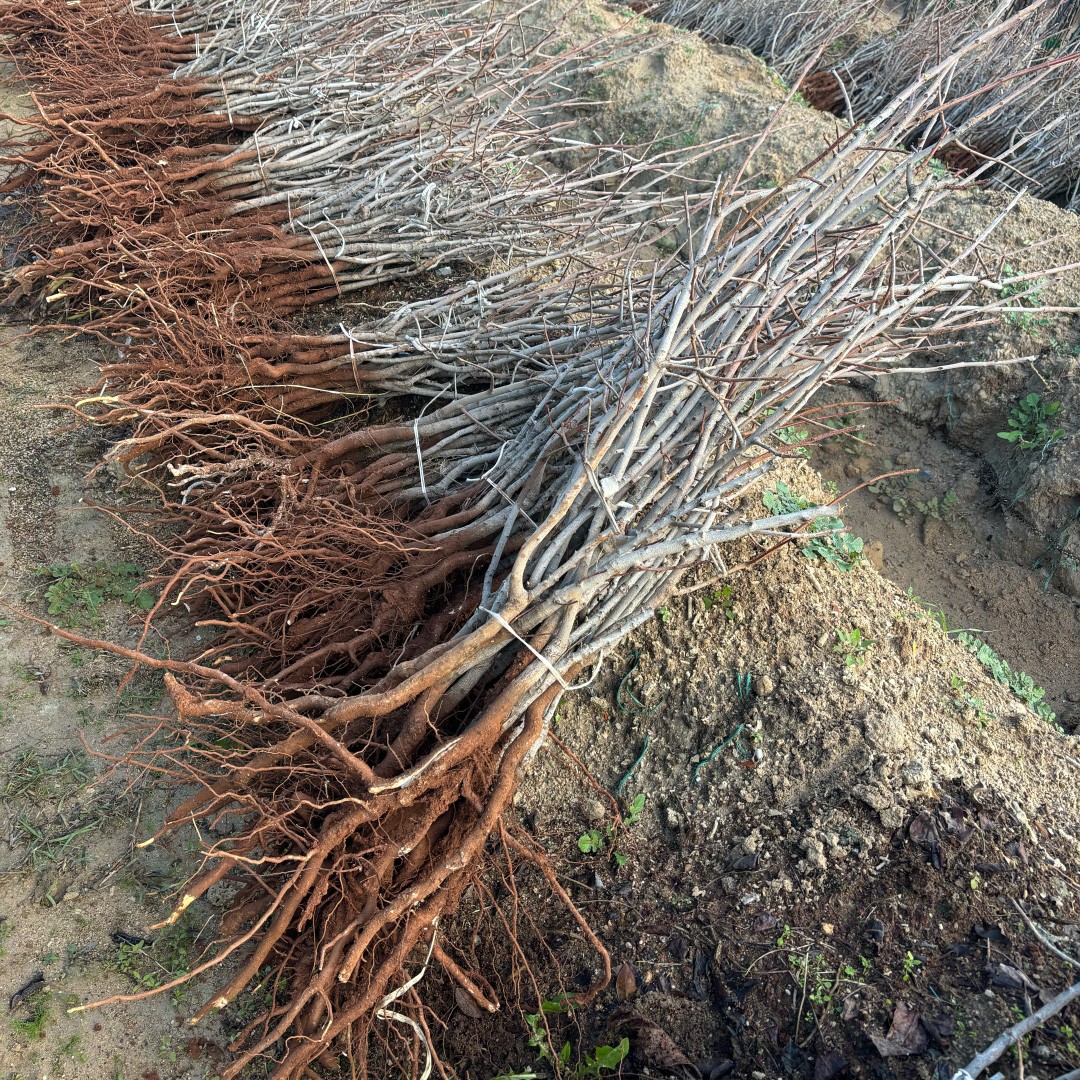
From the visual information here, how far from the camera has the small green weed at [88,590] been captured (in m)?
2.71

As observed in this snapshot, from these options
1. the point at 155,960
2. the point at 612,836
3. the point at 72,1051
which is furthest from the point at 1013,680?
the point at 72,1051

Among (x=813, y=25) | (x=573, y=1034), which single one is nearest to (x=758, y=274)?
(x=573, y=1034)

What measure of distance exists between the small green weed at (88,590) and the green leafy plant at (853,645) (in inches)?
86.4

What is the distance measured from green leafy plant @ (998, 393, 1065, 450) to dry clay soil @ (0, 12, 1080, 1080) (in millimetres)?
1251

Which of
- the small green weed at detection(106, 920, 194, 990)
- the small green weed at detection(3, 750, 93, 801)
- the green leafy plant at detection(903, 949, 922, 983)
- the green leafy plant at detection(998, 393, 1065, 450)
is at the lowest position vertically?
the small green weed at detection(3, 750, 93, 801)

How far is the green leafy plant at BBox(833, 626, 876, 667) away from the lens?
8.04 ft

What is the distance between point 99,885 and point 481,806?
1.06 meters

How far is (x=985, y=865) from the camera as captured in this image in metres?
2.04

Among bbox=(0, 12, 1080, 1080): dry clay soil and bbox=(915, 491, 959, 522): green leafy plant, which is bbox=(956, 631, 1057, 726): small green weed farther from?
bbox=(915, 491, 959, 522): green leafy plant

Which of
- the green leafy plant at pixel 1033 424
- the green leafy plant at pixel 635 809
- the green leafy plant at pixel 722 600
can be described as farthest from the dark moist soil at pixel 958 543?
the green leafy plant at pixel 635 809

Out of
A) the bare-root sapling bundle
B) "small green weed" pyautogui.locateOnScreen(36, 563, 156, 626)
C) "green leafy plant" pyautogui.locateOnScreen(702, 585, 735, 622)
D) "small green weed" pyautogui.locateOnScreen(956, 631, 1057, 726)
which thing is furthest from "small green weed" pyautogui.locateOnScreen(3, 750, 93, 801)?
"small green weed" pyautogui.locateOnScreen(956, 631, 1057, 726)

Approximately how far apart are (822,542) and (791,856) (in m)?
1.02

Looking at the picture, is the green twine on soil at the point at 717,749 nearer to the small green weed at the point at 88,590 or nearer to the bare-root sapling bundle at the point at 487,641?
the bare-root sapling bundle at the point at 487,641

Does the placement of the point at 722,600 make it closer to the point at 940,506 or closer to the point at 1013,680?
the point at 1013,680
